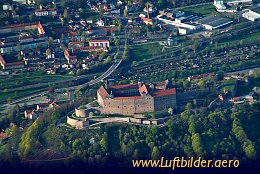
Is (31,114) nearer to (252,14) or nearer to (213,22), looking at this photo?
(213,22)

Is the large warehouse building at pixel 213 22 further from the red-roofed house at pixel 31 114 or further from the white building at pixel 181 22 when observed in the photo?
the red-roofed house at pixel 31 114

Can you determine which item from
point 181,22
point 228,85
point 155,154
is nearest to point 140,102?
point 155,154

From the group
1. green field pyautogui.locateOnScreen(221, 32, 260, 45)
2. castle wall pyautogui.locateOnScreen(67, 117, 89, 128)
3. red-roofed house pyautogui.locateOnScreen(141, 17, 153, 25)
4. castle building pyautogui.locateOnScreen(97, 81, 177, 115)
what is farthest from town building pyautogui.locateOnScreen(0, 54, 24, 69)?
green field pyautogui.locateOnScreen(221, 32, 260, 45)

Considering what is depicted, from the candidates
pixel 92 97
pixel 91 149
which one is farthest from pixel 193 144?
pixel 92 97

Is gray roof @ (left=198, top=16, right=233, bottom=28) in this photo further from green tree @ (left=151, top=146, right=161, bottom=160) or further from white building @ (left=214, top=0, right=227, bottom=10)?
green tree @ (left=151, top=146, right=161, bottom=160)

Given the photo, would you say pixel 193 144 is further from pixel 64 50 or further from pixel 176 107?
pixel 64 50

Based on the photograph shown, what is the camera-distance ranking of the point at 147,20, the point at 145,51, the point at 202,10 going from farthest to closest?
the point at 202,10
the point at 147,20
the point at 145,51

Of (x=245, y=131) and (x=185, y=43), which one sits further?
(x=185, y=43)

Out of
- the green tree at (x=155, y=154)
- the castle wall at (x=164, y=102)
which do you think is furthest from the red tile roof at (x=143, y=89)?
the green tree at (x=155, y=154)
